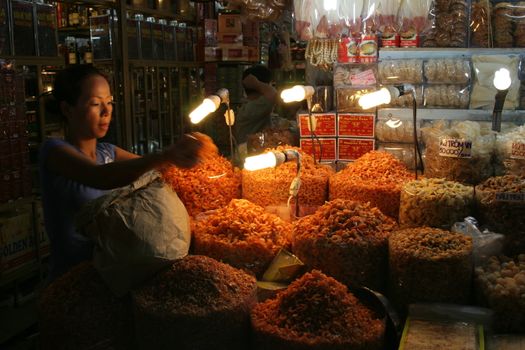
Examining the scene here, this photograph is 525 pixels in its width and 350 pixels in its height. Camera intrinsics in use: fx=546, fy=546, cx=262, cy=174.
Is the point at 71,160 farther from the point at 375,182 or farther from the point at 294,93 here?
the point at 375,182

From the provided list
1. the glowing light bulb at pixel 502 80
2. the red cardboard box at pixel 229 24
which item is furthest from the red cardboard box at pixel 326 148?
the red cardboard box at pixel 229 24

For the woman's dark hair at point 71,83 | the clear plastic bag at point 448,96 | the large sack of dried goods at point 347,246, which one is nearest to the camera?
the large sack of dried goods at point 347,246

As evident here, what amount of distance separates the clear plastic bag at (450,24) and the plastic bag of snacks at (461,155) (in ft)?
2.91

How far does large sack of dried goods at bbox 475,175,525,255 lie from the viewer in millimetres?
2000

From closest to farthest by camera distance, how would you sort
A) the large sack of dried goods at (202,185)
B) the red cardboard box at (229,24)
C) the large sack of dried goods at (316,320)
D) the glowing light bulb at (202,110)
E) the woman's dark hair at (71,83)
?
the large sack of dried goods at (316,320)
the woman's dark hair at (71,83)
the glowing light bulb at (202,110)
the large sack of dried goods at (202,185)
the red cardboard box at (229,24)

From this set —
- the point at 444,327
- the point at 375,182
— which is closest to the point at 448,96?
the point at 375,182

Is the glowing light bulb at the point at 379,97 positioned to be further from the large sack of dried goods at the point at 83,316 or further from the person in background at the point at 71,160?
the large sack of dried goods at the point at 83,316

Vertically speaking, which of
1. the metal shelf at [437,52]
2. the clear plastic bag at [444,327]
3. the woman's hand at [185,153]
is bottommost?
the clear plastic bag at [444,327]

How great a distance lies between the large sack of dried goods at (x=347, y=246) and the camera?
190 centimetres

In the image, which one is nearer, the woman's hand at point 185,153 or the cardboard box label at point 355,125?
the woman's hand at point 185,153

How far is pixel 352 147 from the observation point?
315cm

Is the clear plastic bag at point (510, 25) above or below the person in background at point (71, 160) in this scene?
above

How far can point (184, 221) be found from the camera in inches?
74.7

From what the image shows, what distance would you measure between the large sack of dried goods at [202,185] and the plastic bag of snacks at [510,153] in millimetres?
1204
